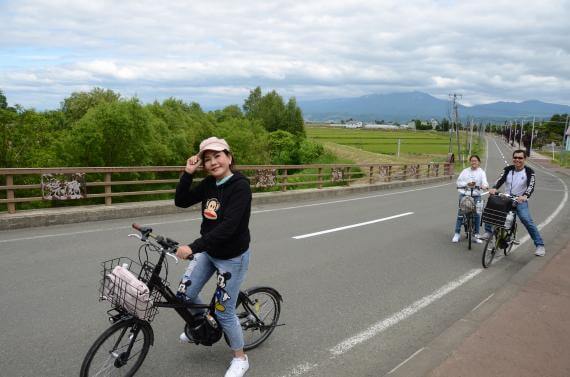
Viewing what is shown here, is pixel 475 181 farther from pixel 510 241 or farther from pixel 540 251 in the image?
pixel 540 251

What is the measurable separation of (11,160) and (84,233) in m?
16.6

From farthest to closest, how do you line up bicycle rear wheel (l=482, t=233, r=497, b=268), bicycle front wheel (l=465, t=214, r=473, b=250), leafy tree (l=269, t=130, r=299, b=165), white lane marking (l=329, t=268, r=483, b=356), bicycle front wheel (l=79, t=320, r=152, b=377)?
leafy tree (l=269, t=130, r=299, b=165)
bicycle front wheel (l=465, t=214, r=473, b=250)
bicycle rear wheel (l=482, t=233, r=497, b=268)
white lane marking (l=329, t=268, r=483, b=356)
bicycle front wheel (l=79, t=320, r=152, b=377)

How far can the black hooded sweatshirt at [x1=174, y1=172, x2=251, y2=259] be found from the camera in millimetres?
3309

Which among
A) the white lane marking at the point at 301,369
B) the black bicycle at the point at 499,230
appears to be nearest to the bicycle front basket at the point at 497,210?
the black bicycle at the point at 499,230

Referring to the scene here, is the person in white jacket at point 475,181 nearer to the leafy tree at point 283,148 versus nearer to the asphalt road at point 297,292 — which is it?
the asphalt road at point 297,292

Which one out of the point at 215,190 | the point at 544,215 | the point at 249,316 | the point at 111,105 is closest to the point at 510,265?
the point at 249,316

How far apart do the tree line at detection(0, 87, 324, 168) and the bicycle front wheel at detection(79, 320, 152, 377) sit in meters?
21.7

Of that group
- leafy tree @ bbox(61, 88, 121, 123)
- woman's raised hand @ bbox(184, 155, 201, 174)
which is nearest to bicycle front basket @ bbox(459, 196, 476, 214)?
woman's raised hand @ bbox(184, 155, 201, 174)

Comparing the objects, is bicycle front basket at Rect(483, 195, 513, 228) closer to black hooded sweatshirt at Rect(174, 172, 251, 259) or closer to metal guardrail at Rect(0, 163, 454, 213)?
black hooded sweatshirt at Rect(174, 172, 251, 259)

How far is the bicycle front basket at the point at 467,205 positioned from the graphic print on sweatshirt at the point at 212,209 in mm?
6836

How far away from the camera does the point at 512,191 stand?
836cm

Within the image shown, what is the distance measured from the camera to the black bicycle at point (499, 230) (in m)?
7.81

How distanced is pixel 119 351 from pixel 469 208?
7393 millimetres

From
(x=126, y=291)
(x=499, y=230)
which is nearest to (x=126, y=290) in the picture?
(x=126, y=291)
